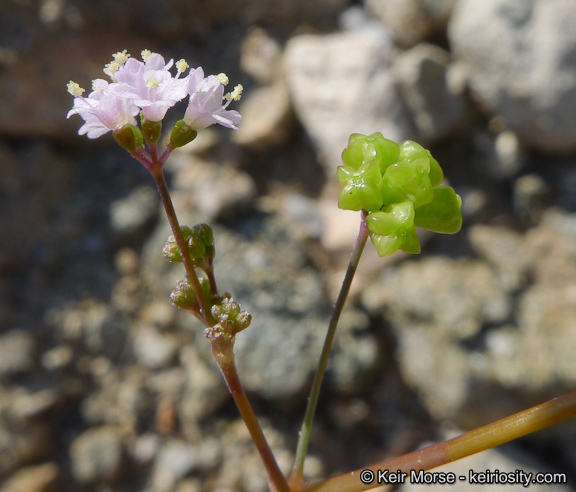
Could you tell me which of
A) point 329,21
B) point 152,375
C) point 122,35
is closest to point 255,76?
point 329,21

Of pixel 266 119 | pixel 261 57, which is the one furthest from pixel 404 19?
pixel 266 119

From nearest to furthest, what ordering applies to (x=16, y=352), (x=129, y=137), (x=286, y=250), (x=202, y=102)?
(x=129, y=137) → (x=202, y=102) → (x=16, y=352) → (x=286, y=250)

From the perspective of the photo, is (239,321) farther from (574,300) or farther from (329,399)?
(574,300)

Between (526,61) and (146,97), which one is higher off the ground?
(526,61)

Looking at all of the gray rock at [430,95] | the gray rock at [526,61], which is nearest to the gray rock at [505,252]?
the gray rock at [526,61]

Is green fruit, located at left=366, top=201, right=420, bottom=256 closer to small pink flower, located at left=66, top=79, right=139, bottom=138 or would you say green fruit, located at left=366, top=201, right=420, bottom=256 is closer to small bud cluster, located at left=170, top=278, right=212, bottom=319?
small bud cluster, located at left=170, top=278, right=212, bottom=319

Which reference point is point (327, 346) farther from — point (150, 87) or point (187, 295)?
point (150, 87)

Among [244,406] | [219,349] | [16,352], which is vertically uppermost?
[16,352]

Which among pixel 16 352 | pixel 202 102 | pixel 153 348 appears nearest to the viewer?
pixel 202 102
